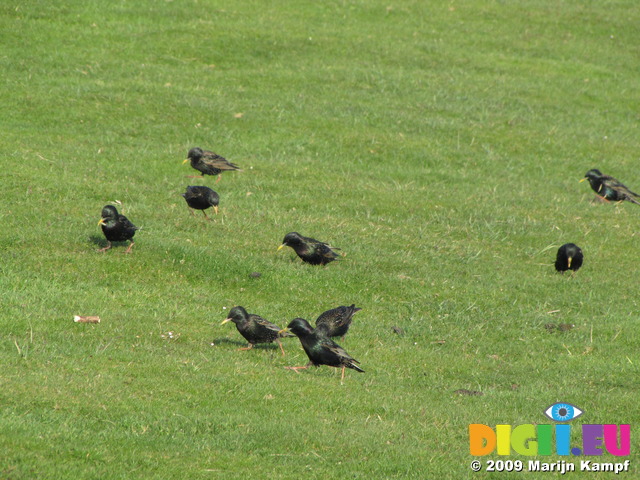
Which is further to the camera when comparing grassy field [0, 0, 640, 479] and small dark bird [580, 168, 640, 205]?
small dark bird [580, 168, 640, 205]

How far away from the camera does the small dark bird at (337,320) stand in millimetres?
13242

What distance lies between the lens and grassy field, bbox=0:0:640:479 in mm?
10078

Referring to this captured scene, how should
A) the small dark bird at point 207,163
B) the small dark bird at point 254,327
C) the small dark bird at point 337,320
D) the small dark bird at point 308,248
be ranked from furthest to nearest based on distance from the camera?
the small dark bird at point 207,163 → the small dark bird at point 308,248 → the small dark bird at point 337,320 → the small dark bird at point 254,327

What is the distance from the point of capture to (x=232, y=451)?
9.44m

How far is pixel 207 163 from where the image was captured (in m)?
21.4

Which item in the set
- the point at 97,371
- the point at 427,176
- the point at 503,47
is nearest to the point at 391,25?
the point at 503,47

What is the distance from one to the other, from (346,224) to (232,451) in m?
10.7

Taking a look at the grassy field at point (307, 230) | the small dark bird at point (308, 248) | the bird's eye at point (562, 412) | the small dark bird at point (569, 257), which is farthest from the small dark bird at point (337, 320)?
the small dark bird at point (569, 257)

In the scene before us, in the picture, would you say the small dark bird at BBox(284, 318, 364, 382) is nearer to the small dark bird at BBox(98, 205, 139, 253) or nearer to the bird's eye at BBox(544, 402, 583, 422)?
the bird's eye at BBox(544, 402, 583, 422)

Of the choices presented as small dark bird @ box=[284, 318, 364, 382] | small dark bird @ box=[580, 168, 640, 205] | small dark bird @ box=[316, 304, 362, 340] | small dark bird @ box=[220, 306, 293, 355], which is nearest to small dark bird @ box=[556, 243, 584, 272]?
small dark bird @ box=[580, 168, 640, 205]

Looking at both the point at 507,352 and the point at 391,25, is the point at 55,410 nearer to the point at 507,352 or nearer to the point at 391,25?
the point at 507,352

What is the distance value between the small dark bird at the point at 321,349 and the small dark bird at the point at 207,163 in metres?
10.0

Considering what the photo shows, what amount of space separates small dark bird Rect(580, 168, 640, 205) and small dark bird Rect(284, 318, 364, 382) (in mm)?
14311

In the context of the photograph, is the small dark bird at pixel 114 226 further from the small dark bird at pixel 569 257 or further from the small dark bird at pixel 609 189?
the small dark bird at pixel 609 189
